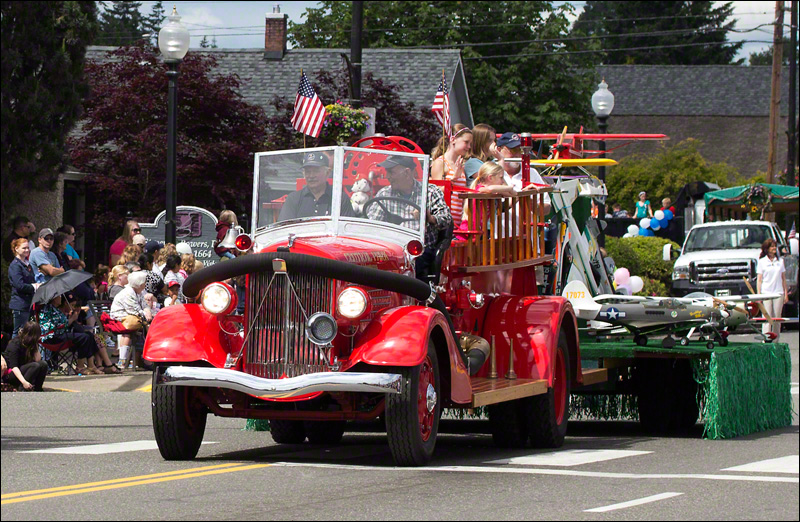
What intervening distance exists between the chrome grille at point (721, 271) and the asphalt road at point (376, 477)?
1796cm

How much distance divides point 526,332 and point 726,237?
71.4 ft

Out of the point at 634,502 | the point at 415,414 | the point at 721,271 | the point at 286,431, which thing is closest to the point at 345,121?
the point at 286,431

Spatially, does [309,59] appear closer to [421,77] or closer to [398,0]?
[421,77]

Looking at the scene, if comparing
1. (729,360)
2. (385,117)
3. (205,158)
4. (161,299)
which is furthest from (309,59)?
(729,360)

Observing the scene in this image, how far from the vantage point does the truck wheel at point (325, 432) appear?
40.0 feet

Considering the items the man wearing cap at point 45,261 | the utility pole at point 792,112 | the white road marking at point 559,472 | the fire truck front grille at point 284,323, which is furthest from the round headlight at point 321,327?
the utility pole at point 792,112

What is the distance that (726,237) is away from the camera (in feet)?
106

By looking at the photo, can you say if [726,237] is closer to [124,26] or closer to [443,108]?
[443,108]

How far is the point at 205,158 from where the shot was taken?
28.0m

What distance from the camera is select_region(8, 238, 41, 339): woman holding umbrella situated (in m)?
16.9

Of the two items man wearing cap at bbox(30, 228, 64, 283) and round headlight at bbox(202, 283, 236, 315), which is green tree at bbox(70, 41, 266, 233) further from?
round headlight at bbox(202, 283, 236, 315)

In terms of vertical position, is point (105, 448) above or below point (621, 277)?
below

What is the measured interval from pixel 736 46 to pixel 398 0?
33411 mm

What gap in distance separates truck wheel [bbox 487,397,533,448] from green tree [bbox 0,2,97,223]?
11993mm
